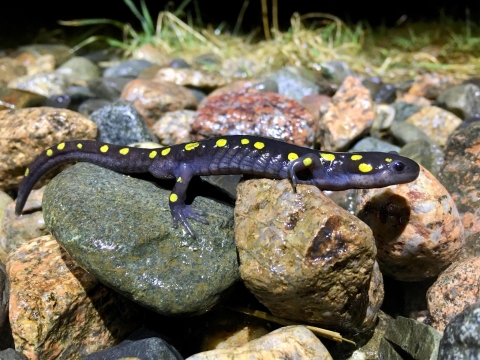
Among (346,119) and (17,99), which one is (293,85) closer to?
(346,119)

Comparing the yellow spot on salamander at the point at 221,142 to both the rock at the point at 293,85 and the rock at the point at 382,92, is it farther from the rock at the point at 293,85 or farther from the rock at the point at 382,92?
the rock at the point at 382,92

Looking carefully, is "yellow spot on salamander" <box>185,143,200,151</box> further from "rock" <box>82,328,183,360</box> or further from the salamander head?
"rock" <box>82,328,183,360</box>

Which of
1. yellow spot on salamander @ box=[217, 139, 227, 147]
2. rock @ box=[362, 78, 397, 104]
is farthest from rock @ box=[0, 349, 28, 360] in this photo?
rock @ box=[362, 78, 397, 104]

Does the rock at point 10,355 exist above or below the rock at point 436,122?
below

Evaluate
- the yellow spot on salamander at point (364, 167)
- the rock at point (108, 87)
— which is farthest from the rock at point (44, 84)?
the yellow spot on salamander at point (364, 167)

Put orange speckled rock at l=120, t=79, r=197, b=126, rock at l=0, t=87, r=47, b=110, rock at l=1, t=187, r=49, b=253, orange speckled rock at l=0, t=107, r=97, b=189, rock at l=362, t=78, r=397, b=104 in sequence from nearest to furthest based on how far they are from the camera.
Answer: rock at l=1, t=187, r=49, b=253 < orange speckled rock at l=0, t=107, r=97, b=189 < orange speckled rock at l=120, t=79, r=197, b=126 < rock at l=0, t=87, r=47, b=110 < rock at l=362, t=78, r=397, b=104

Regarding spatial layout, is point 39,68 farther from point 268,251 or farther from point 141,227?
point 268,251

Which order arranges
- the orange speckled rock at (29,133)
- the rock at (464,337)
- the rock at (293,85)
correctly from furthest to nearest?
the rock at (293,85) < the orange speckled rock at (29,133) < the rock at (464,337)

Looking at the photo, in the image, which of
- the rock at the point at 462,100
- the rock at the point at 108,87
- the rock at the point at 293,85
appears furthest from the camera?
the rock at the point at 293,85
